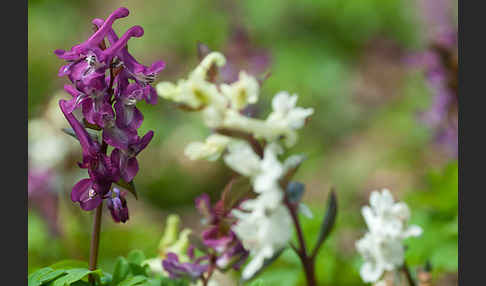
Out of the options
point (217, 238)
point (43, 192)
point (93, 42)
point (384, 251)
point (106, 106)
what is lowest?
point (384, 251)

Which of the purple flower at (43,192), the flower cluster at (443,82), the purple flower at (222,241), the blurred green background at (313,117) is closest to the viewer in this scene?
the purple flower at (222,241)

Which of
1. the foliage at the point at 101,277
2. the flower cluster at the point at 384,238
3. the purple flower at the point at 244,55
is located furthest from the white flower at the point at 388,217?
the purple flower at the point at 244,55

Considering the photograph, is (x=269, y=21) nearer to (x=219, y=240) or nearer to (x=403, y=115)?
(x=403, y=115)

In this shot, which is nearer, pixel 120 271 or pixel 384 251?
pixel 384 251

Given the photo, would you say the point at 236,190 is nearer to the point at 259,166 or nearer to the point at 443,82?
the point at 259,166

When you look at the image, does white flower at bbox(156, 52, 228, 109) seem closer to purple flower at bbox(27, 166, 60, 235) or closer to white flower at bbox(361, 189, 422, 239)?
white flower at bbox(361, 189, 422, 239)

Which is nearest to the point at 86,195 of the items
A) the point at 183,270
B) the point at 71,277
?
the point at 71,277

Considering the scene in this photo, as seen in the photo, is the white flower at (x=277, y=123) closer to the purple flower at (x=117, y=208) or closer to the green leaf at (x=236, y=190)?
the green leaf at (x=236, y=190)
